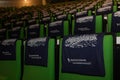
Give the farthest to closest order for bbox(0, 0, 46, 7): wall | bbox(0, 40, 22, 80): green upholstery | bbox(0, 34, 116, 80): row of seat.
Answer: bbox(0, 0, 46, 7): wall < bbox(0, 40, 22, 80): green upholstery < bbox(0, 34, 116, 80): row of seat

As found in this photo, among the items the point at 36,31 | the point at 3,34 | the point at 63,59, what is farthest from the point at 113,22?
the point at 3,34

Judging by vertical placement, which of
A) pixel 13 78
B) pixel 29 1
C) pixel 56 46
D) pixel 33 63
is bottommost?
pixel 13 78

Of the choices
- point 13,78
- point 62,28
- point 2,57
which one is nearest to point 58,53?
point 13,78

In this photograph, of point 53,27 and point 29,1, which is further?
point 29,1

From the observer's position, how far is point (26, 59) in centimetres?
226

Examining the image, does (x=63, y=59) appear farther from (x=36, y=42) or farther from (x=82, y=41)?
(x=36, y=42)

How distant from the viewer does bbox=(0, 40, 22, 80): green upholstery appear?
236cm

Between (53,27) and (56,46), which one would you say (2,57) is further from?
(53,27)

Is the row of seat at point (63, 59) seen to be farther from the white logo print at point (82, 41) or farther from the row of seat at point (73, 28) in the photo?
the row of seat at point (73, 28)

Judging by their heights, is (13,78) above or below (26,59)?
below

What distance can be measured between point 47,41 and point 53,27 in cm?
166

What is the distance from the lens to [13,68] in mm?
2391

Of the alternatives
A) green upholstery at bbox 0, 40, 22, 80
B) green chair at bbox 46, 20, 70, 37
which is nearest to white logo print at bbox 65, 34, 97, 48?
green upholstery at bbox 0, 40, 22, 80

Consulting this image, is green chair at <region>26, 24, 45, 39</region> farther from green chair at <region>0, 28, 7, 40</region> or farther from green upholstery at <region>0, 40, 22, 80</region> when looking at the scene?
green upholstery at <region>0, 40, 22, 80</region>
